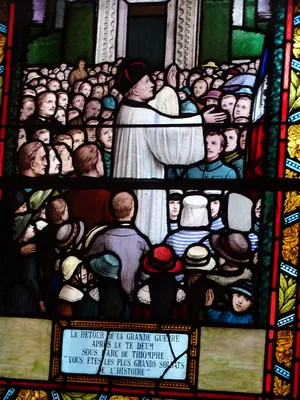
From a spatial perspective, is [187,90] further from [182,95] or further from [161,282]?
[161,282]

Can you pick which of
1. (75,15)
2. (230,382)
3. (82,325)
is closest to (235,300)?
(230,382)

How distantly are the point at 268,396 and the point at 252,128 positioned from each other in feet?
5.87

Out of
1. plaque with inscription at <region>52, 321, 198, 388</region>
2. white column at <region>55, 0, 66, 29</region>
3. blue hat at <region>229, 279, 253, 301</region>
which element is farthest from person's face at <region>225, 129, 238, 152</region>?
white column at <region>55, 0, 66, 29</region>

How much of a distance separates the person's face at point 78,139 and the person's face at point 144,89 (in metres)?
0.49

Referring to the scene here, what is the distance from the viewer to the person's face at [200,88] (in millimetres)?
8172

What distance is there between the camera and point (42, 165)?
8227 mm

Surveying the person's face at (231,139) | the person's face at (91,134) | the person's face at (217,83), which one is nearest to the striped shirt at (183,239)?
the person's face at (231,139)

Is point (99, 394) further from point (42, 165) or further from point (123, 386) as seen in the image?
point (42, 165)

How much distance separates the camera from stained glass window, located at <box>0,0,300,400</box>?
7.69m

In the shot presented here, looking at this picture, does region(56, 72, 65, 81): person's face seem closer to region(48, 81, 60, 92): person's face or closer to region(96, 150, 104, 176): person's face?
region(48, 81, 60, 92): person's face

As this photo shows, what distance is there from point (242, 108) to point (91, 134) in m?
1.06

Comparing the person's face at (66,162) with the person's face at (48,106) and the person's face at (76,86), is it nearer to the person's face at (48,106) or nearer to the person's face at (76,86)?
the person's face at (48,106)

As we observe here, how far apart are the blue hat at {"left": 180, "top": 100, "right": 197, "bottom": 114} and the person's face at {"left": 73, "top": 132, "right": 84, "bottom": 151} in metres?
0.72

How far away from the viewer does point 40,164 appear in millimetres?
8234
